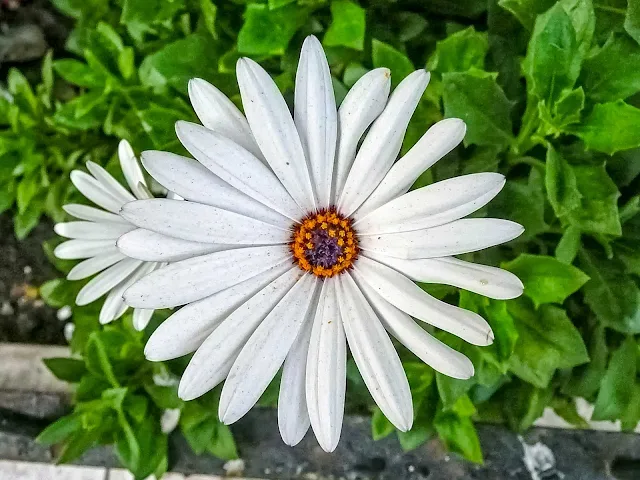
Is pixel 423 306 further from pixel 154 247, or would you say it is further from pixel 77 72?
pixel 77 72

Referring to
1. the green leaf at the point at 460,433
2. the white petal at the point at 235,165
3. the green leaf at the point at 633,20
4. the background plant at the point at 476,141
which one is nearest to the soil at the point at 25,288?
the background plant at the point at 476,141

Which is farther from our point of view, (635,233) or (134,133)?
(134,133)

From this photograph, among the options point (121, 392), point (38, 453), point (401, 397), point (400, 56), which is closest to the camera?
point (401, 397)

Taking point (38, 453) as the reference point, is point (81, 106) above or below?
above

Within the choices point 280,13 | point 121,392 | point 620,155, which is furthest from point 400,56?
point 121,392

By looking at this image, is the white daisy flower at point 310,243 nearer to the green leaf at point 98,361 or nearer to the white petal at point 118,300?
A: the white petal at point 118,300

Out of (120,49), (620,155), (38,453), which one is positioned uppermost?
(120,49)

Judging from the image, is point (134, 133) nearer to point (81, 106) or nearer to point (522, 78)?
point (81, 106)

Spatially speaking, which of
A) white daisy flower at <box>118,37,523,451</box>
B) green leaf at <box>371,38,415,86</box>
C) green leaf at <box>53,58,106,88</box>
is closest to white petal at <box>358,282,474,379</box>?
white daisy flower at <box>118,37,523,451</box>
